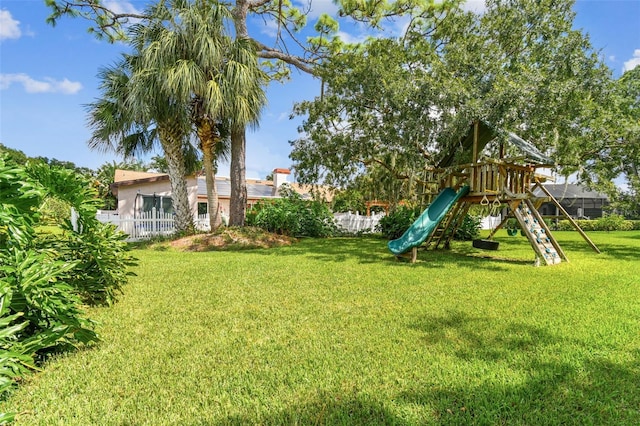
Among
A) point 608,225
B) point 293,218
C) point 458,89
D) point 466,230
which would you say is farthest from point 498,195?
point 608,225

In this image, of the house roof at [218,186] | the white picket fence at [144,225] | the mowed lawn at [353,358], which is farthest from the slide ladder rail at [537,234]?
the white picket fence at [144,225]

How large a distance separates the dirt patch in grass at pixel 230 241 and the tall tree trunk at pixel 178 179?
3.32 ft

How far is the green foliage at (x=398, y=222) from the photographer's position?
12773 millimetres

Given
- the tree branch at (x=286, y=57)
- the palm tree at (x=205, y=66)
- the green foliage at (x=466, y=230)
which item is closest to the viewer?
the palm tree at (x=205, y=66)

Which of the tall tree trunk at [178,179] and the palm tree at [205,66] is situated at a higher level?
the palm tree at [205,66]

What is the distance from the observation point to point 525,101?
7.09 m

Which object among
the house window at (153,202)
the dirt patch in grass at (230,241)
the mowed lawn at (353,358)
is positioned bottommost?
the mowed lawn at (353,358)

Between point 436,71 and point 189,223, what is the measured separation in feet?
31.7

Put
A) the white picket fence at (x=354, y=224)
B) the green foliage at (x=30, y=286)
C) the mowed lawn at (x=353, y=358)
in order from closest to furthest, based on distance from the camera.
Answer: the mowed lawn at (x=353, y=358) → the green foliage at (x=30, y=286) → the white picket fence at (x=354, y=224)

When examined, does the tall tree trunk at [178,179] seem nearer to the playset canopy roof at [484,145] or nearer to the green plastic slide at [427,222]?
the green plastic slide at [427,222]

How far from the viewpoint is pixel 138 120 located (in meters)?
9.94

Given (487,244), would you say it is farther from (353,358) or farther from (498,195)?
(353,358)

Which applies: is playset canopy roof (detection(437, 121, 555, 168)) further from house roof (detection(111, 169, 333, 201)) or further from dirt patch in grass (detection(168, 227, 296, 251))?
house roof (detection(111, 169, 333, 201))

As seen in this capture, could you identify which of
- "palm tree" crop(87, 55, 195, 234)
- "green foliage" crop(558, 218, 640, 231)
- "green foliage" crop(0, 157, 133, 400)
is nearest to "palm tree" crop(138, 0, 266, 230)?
"palm tree" crop(87, 55, 195, 234)
